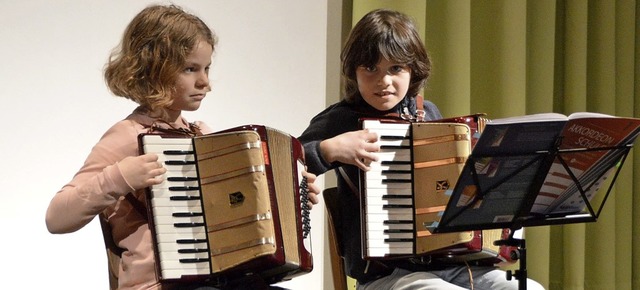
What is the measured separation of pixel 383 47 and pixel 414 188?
1.27ft

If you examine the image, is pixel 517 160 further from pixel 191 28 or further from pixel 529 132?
pixel 191 28

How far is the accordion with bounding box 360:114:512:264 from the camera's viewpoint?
2162 mm

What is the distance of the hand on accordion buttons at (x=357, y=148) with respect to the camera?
7.07ft

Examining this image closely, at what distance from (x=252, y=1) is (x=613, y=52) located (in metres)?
1.74

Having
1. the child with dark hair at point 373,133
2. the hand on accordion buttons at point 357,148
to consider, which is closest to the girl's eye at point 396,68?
the child with dark hair at point 373,133

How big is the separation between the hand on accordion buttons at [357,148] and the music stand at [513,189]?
1.01 ft

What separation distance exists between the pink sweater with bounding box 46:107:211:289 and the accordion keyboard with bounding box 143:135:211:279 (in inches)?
3.5

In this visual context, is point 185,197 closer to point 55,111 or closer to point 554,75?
point 55,111

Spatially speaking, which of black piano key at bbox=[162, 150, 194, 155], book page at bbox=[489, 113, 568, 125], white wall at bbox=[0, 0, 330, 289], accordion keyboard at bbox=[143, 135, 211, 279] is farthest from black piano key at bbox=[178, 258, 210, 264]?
white wall at bbox=[0, 0, 330, 289]

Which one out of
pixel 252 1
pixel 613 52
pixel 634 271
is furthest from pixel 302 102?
pixel 634 271

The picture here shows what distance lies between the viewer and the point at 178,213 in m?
1.88

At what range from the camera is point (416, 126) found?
2.20 m

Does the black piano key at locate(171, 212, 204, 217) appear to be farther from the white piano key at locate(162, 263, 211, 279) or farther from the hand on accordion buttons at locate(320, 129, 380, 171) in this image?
the hand on accordion buttons at locate(320, 129, 380, 171)

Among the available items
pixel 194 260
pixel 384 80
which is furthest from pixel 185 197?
pixel 384 80
